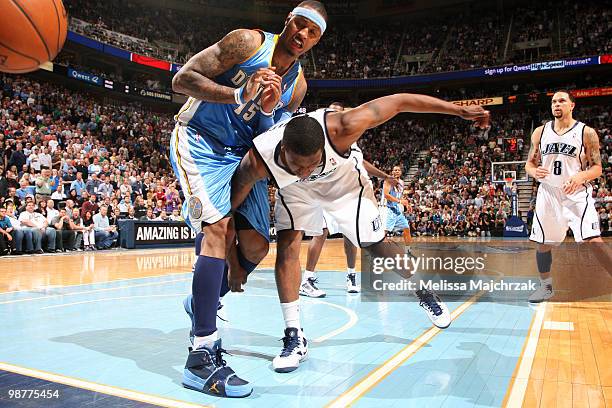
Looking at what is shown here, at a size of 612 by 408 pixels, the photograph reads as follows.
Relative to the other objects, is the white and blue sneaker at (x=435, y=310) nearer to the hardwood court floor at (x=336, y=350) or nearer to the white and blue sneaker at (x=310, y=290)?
the hardwood court floor at (x=336, y=350)

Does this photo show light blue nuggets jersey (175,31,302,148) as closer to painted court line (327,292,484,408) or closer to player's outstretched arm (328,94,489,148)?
player's outstretched arm (328,94,489,148)

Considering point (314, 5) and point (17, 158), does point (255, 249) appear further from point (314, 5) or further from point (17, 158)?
point (17, 158)

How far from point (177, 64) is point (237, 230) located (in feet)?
75.9

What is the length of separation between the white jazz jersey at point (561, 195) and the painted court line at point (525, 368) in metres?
1.14

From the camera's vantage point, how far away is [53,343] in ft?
9.82

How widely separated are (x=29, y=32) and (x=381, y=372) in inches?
99.6

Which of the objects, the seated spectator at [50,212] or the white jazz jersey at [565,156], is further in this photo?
the seated spectator at [50,212]

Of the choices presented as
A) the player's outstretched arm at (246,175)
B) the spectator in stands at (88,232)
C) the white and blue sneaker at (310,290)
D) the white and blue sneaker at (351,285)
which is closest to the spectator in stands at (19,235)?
the spectator in stands at (88,232)

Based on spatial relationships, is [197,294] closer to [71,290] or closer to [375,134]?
[71,290]

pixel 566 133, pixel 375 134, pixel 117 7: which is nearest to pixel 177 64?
pixel 117 7

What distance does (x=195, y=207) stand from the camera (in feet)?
8.41

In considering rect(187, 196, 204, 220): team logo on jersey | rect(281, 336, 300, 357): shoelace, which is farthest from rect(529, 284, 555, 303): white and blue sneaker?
rect(187, 196, 204, 220): team logo on jersey

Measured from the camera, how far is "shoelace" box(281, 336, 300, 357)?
2.67 metres

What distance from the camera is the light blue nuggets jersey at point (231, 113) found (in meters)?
2.77
